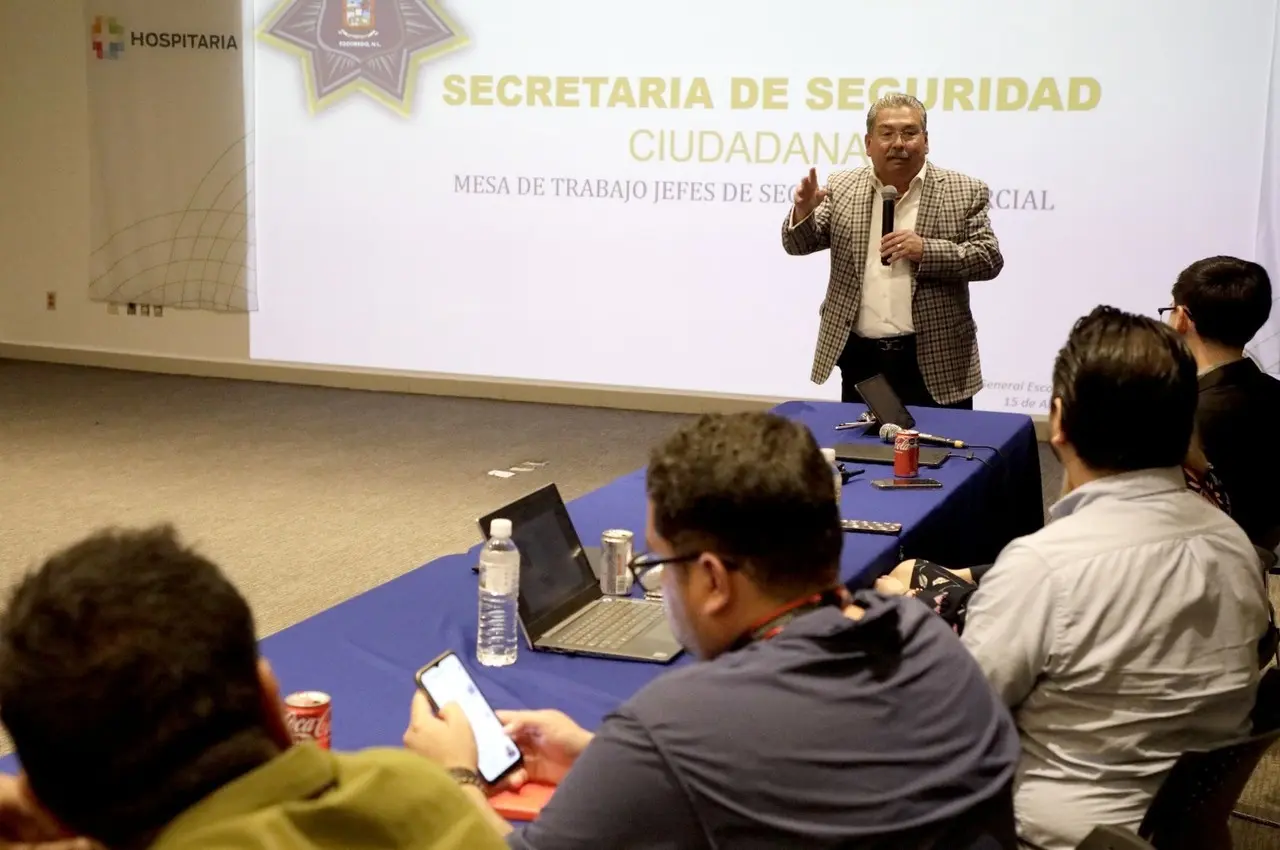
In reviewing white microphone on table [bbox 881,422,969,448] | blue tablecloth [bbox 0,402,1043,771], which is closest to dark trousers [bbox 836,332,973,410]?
white microphone on table [bbox 881,422,969,448]

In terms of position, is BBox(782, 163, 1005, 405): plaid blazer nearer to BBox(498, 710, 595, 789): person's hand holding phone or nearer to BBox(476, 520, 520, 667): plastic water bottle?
BBox(476, 520, 520, 667): plastic water bottle

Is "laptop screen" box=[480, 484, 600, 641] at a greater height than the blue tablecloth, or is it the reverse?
"laptop screen" box=[480, 484, 600, 641]

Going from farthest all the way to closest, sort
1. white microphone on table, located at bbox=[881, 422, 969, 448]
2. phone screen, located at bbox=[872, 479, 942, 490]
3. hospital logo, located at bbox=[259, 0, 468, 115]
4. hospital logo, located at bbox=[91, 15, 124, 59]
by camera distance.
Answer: hospital logo, located at bbox=[91, 15, 124, 59] → hospital logo, located at bbox=[259, 0, 468, 115] → white microphone on table, located at bbox=[881, 422, 969, 448] → phone screen, located at bbox=[872, 479, 942, 490]

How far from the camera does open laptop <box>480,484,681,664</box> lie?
80.5 inches

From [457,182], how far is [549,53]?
870 mm

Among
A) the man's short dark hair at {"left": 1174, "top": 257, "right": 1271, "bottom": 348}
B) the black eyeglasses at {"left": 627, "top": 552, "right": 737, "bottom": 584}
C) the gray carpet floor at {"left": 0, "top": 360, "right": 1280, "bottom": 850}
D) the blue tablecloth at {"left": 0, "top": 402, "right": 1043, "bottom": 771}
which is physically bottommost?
the gray carpet floor at {"left": 0, "top": 360, "right": 1280, "bottom": 850}

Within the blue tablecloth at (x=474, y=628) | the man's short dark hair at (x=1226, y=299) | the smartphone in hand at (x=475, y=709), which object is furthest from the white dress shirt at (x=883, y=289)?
the smartphone in hand at (x=475, y=709)

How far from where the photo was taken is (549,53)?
7.07m

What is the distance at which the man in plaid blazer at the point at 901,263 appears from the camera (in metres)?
4.16

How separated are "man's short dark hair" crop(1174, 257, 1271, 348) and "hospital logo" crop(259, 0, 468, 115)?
16.5 ft

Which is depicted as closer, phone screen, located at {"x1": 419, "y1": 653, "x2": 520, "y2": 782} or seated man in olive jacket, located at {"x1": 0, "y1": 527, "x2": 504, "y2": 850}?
seated man in olive jacket, located at {"x1": 0, "y1": 527, "x2": 504, "y2": 850}

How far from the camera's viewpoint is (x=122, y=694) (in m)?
0.90

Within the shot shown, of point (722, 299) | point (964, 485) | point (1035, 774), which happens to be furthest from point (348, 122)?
point (1035, 774)

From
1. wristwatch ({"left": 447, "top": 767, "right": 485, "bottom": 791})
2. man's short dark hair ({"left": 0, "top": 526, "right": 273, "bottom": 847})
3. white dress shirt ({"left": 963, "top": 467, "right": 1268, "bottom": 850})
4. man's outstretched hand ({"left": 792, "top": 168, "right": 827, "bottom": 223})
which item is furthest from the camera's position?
man's outstretched hand ({"left": 792, "top": 168, "right": 827, "bottom": 223})
